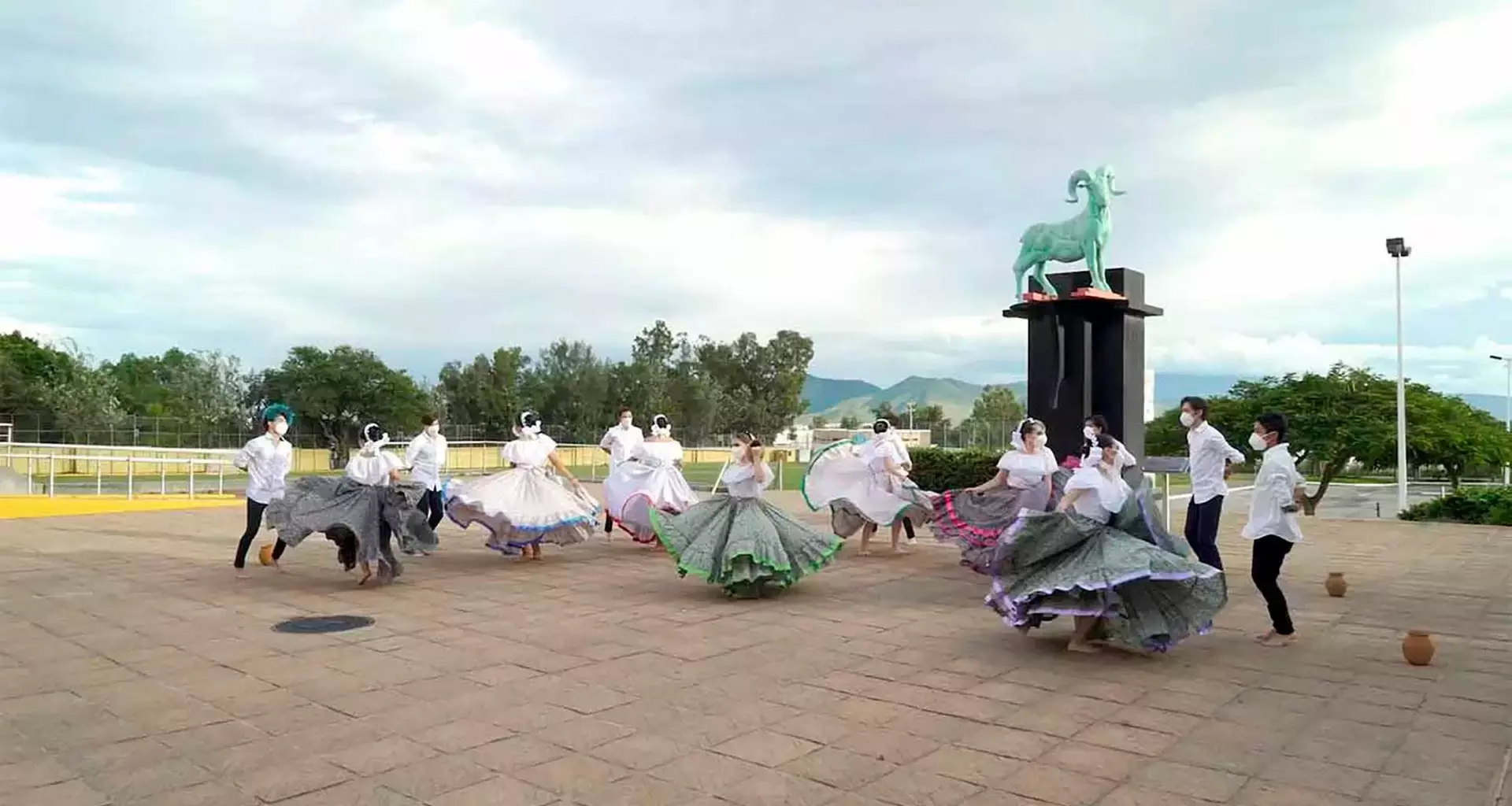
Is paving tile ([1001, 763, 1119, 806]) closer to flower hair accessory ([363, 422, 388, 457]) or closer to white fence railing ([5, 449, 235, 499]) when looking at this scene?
flower hair accessory ([363, 422, 388, 457])

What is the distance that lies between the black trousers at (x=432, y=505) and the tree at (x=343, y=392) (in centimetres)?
3643

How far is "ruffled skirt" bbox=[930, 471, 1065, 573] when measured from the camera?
31.4ft

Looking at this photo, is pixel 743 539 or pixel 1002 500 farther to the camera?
pixel 1002 500

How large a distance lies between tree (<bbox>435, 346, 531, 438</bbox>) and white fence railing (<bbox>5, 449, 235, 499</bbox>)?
963 inches

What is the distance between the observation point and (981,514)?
973cm

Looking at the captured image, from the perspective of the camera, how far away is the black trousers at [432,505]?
37.7ft

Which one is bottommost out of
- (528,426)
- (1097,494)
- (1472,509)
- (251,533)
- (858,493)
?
(1472,509)

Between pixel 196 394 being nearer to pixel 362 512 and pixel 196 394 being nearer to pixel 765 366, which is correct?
pixel 765 366

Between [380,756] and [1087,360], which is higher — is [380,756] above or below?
below

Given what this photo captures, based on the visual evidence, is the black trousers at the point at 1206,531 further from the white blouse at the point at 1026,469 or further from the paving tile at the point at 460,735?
the paving tile at the point at 460,735

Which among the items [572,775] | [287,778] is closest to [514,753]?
[572,775]

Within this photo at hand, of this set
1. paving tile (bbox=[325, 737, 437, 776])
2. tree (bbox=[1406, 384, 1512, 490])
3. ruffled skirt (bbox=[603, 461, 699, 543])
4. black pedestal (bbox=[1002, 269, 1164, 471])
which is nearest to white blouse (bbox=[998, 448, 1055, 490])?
ruffled skirt (bbox=[603, 461, 699, 543])

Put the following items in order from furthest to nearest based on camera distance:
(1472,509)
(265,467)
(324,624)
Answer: (1472,509)
(265,467)
(324,624)

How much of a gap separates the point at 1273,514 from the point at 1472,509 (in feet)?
40.5
